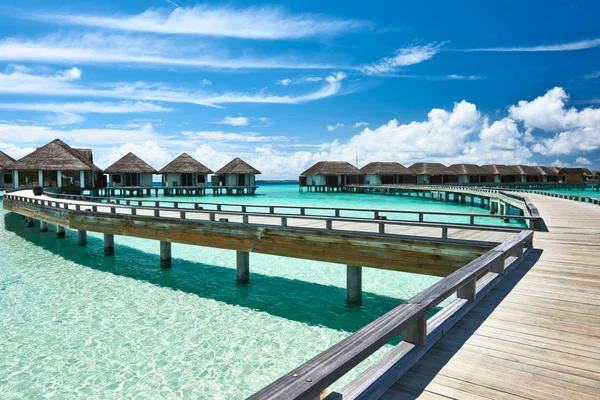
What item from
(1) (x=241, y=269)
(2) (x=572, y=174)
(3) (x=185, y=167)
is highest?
(3) (x=185, y=167)

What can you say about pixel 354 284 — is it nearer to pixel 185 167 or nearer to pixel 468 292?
pixel 468 292

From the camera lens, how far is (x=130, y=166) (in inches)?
2352

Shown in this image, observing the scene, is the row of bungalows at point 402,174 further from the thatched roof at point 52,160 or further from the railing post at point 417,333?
the railing post at point 417,333

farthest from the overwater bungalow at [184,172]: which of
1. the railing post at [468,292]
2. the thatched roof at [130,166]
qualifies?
the railing post at [468,292]

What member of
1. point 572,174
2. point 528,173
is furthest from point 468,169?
point 572,174

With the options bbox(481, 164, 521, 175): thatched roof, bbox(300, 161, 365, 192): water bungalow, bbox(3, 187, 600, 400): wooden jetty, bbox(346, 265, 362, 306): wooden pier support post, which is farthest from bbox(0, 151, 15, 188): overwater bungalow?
bbox(481, 164, 521, 175): thatched roof

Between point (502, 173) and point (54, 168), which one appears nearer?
point (54, 168)

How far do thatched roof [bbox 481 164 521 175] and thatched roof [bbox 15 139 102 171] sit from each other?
76040 mm

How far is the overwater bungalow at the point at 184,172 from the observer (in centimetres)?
6216

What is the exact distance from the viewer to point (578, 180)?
9200 cm

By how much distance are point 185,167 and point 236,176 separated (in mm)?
9887

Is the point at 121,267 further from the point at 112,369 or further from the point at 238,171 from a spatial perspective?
the point at 238,171

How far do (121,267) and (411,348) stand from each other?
15604 millimetres

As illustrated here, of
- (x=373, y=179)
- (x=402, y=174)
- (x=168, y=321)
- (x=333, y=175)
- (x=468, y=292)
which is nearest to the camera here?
(x=468, y=292)
